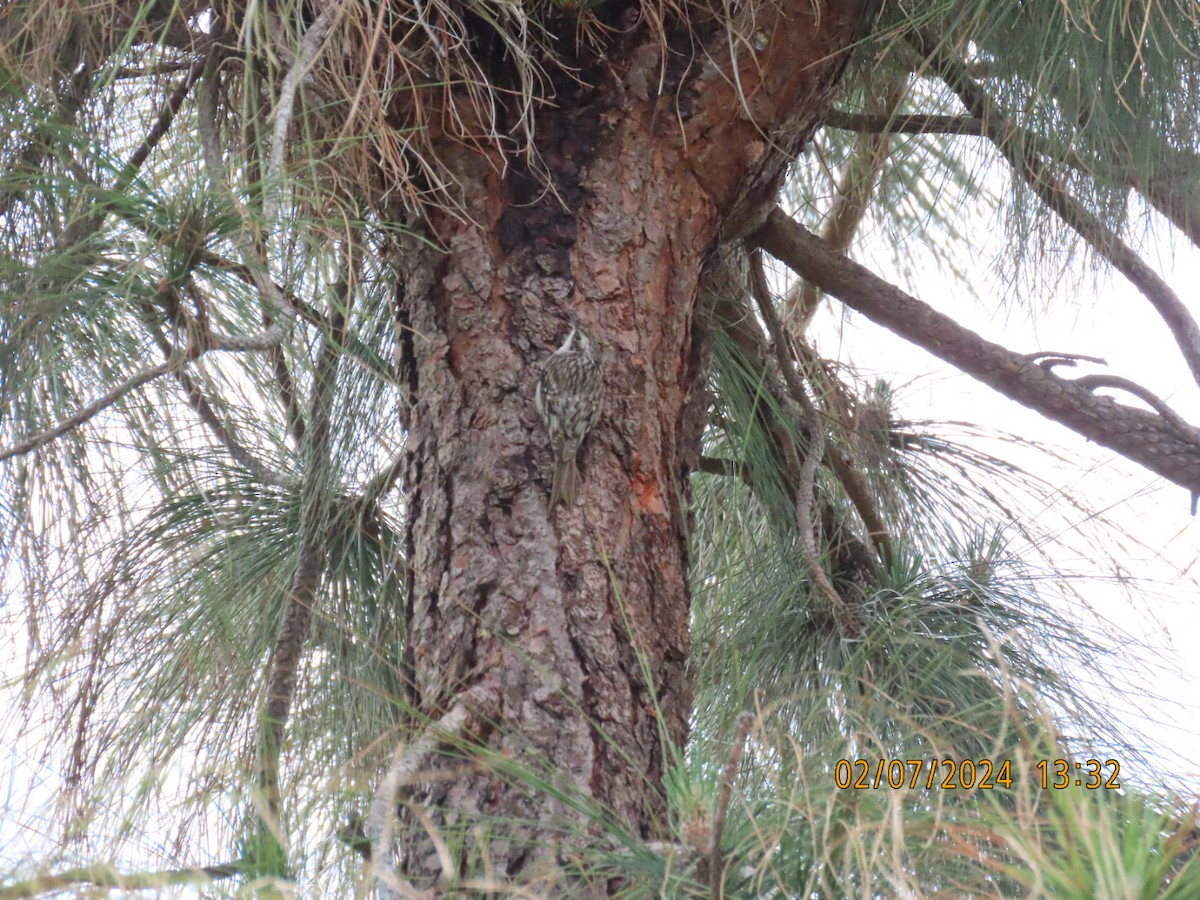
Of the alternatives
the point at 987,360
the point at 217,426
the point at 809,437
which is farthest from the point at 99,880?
the point at 987,360

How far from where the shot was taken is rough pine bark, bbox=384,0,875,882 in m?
1.14

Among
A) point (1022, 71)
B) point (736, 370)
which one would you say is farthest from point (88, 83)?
point (1022, 71)

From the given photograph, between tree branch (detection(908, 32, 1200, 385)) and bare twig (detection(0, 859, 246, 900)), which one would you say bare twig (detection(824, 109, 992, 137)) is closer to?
tree branch (detection(908, 32, 1200, 385))

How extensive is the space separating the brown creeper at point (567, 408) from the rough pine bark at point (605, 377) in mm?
15

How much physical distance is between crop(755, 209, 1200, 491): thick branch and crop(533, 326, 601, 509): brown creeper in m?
0.50

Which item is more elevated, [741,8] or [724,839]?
[741,8]

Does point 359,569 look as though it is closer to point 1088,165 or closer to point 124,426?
point 124,426

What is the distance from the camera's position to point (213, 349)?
1.12 metres

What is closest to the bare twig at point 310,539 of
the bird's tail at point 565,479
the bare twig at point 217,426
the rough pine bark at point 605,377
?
the bare twig at point 217,426

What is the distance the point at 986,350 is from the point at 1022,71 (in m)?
0.38

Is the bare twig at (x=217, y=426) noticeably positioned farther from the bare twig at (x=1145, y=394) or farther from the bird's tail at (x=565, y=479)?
the bare twig at (x=1145, y=394)

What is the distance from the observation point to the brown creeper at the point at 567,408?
3.97 feet

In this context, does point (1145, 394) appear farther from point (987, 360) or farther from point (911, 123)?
point (911, 123)

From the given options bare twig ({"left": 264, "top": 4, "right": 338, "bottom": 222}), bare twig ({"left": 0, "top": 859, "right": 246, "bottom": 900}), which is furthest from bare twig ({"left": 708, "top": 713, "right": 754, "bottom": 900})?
bare twig ({"left": 264, "top": 4, "right": 338, "bottom": 222})
